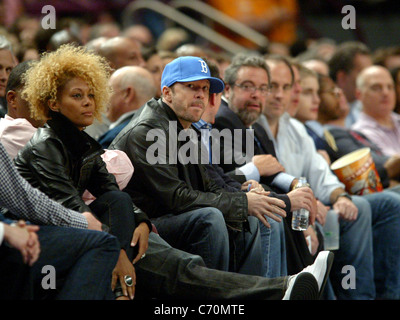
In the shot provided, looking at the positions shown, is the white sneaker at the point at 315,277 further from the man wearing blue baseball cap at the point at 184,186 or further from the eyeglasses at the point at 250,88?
the eyeglasses at the point at 250,88

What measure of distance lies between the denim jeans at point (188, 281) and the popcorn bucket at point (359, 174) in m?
1.99

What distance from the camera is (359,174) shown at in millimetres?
5078

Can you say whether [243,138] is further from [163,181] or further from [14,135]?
[14,135]

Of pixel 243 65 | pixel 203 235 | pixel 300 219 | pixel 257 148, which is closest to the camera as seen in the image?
pixel 203 235

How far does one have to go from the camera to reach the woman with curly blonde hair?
3041 mm

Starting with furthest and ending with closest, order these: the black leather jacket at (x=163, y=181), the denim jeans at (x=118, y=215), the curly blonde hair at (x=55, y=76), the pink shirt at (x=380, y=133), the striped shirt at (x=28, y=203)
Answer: the pink shirt at (x=380, y=133) → the black leather jacket at (x=163, y=181) → the curly blonde hair at (x=55, y=76) → the denim jeans at (x=118, y=215) → the striped shirt at (x=28, y=203)

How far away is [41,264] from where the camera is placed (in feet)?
9.34

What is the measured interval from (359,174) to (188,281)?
2255mm

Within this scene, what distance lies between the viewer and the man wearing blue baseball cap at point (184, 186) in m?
3.49

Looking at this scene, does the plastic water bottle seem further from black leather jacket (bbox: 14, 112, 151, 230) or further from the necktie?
the necktie

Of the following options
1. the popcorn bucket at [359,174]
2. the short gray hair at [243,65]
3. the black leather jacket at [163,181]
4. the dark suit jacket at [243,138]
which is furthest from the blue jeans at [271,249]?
the popcorn bucket at [359,174]

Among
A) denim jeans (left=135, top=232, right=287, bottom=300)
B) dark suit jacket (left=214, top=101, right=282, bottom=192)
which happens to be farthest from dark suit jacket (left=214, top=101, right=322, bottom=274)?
denim jeans (left=135, top=232, right=287, bottom=300)

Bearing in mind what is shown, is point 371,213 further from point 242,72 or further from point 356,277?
point 242,72

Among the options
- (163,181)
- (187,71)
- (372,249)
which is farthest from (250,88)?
(372,249)
